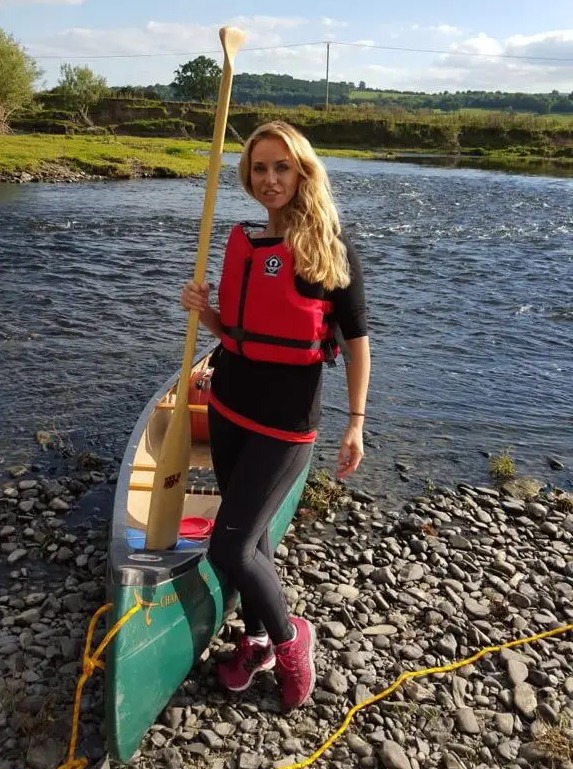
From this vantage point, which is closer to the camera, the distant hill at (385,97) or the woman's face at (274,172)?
the woman's face at (274,172)

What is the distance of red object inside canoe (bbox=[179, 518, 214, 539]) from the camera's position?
4570 millimetres

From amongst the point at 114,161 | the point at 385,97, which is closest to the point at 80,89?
the point at 114,161

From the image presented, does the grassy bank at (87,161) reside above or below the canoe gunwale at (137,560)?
above

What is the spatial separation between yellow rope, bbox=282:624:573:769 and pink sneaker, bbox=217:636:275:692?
51 centimetres

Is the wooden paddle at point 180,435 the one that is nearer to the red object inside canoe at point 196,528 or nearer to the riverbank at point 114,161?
the red object inside canoe at point 196,528

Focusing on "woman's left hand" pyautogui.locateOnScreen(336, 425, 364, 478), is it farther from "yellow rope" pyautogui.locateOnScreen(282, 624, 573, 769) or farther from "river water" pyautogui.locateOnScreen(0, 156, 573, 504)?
"river water" pyautogui.locateOnScreen(0, 156, 573, 504)

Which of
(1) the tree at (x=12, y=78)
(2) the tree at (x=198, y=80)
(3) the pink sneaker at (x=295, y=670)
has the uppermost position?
(2) the tree at (x=198, y=80)

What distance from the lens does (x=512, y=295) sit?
15117 mm

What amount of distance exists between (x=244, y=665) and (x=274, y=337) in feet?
6.10

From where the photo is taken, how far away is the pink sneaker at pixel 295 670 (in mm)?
3812

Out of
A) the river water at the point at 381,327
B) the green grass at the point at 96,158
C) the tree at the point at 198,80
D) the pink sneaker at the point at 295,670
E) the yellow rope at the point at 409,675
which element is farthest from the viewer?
the tree at the point at 198,80

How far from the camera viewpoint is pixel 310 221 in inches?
130

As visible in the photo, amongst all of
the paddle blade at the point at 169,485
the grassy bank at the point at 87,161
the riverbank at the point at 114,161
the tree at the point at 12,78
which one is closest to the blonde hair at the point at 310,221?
the paddle blade at the point at 169,485

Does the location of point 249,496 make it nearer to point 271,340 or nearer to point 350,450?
point 350,450
